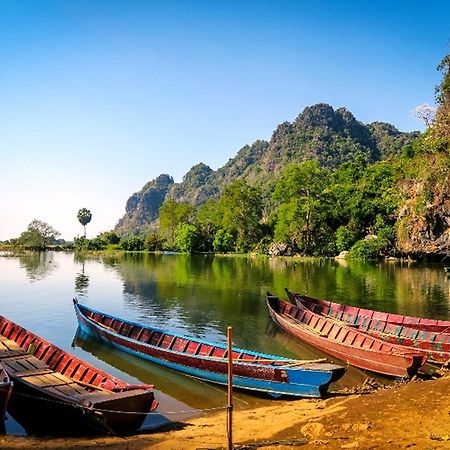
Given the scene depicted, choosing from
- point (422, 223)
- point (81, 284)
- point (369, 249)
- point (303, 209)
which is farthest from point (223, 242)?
point (81, 284)

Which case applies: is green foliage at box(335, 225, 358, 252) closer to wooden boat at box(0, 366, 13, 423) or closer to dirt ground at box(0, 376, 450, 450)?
dirt ground at box(0, 376, 450, 450)

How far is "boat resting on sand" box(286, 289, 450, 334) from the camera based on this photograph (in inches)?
837

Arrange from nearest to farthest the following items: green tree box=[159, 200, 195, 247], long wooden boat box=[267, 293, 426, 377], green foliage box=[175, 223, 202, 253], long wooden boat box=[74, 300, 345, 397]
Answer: long wooden boat box=[74, 300, 345, 397], long wooden boat box=[267, 293, 426, 377], green foliage box=[175, 223, 202, 253], green tree box=[159, 200, 195, 247]

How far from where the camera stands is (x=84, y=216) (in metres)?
163

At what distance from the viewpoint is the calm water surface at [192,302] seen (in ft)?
57.4

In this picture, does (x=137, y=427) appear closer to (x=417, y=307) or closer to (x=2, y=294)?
(x=417, y=307)

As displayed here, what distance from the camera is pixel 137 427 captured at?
1226 cm

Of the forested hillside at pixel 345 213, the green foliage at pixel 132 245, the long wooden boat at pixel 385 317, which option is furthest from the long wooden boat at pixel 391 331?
the green foliage at pixel 132 245

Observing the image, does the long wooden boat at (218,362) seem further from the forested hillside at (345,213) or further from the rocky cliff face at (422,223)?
the rocky cliff face at (422,223)

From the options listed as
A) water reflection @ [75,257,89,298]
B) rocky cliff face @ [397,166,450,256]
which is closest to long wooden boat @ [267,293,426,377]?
water reflection @ [75,257,89,298]

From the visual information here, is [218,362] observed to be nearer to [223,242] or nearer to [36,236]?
[223,242]

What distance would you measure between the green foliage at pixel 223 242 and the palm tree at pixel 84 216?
75.0 metres

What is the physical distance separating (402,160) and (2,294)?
70960mm

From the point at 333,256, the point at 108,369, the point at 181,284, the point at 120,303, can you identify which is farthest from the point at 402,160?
the point at 108,369
